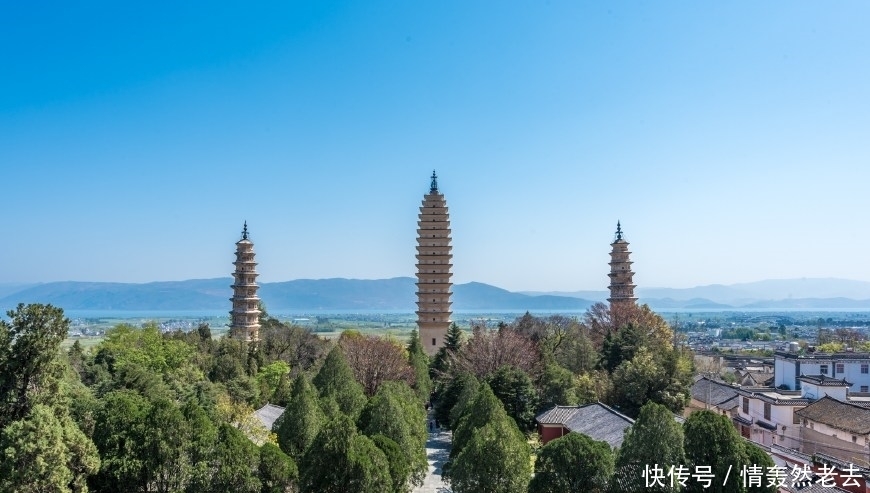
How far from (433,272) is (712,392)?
22574 mm


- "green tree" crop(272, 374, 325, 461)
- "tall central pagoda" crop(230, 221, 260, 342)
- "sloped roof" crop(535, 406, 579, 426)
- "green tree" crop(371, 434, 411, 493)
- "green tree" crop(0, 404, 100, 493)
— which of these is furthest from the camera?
"tall central pagoda" crop(230, 221, 260, 342)

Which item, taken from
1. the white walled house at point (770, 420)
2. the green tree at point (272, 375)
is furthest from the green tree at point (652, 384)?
the green tree at point (272, 375)

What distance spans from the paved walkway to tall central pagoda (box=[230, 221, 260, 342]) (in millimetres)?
18239

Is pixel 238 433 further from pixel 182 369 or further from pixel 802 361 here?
pixel 802 361

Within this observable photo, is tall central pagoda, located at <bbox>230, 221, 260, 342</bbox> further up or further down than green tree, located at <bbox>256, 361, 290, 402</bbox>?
further up

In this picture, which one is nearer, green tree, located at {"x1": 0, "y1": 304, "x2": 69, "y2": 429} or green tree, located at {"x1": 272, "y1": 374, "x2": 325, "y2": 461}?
green tree, located at {"x1": 0, "y1": 304, "x2": 69, "y2": 429}

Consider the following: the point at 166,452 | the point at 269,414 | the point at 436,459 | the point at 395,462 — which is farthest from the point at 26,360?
the point at 436,459

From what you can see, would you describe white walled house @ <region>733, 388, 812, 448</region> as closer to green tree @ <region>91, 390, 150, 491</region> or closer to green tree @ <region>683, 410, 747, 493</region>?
green tree @ <region>683, 410, 747, 493</region>

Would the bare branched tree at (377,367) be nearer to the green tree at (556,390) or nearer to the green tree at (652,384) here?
the green tree at (556,390)

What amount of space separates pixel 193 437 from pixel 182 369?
1435 cm

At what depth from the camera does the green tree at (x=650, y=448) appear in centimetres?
1466

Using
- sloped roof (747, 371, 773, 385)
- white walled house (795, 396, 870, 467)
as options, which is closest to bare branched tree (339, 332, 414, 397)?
white walled house (795, 396, 870, 467)

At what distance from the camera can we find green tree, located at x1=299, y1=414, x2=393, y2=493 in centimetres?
1458

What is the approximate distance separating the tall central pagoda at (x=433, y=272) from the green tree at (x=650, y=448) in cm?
3314
